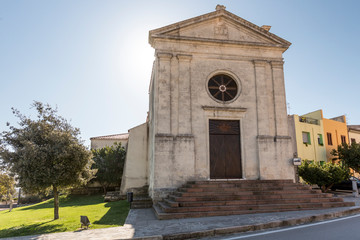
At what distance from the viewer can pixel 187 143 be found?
1271 cm

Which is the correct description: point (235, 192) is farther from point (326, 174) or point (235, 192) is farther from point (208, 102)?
point (326, 174)

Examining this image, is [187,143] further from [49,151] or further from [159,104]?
[49,151]

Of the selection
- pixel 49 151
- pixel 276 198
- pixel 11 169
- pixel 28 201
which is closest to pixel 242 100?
pixel 276 198

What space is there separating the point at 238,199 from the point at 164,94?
236 inches

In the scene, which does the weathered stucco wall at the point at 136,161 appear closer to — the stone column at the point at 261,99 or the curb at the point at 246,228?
the stone column at the point at 261,99

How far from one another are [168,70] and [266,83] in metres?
5.43

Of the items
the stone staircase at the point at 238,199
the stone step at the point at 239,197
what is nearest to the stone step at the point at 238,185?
the stone staircase at the point at 238,199

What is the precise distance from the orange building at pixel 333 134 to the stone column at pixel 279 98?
14.4 meters

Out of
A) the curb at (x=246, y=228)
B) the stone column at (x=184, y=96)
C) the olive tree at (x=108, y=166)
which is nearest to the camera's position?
the curb at (x=246, y=228)

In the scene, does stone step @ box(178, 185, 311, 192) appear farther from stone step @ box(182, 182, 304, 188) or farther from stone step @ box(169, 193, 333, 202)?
stone step @ box(169, 193, 333, 202)

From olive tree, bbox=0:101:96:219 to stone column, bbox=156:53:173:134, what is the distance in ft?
12.0

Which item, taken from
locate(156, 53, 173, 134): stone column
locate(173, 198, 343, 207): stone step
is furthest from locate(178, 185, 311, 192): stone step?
locate(156, 53, 173, 134): stone column

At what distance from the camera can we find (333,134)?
26562 mm

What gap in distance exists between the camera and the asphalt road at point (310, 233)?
6004 millimetres
